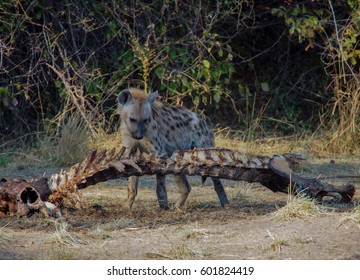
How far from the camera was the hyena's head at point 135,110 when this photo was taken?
8.20m

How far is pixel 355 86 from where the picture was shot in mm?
11617

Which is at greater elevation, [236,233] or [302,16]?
[302,16]

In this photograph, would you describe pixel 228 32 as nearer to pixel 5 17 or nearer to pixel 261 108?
pixel 261 108

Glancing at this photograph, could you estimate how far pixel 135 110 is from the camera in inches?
327

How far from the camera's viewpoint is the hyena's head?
8.20 metres

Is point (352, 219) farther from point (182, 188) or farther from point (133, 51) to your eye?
point (133, 51)

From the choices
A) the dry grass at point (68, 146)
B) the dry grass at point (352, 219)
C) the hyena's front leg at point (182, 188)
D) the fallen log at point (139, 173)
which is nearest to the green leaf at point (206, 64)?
the dry grass at point (68, 146)

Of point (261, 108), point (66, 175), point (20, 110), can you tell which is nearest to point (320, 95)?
point (261, 108)

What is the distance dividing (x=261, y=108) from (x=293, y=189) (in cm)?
565

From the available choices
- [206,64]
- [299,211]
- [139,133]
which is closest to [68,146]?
[139,133]

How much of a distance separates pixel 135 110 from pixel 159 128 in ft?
1.01

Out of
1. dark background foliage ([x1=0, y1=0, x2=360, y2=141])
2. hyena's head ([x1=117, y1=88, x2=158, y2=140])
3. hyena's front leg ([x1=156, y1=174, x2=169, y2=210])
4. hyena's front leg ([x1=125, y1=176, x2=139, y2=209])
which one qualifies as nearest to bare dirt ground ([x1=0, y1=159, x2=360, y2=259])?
hyena's front leg ([x1=125, y1=176, x2=139, y2=209])

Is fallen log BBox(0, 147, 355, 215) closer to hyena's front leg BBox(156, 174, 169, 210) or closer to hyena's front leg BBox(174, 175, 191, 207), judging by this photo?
hyena's front leg BBox(156, 174, 169, 210)

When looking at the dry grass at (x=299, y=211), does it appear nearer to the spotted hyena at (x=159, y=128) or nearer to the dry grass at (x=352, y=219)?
the dry grass at (x=352, y=219)
